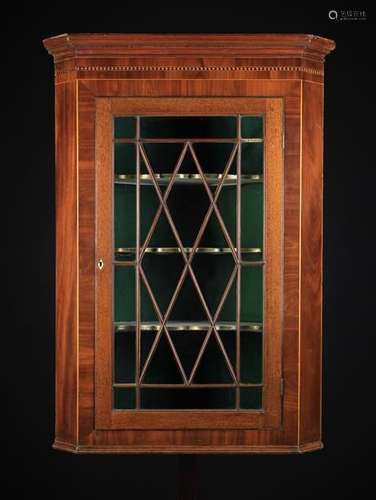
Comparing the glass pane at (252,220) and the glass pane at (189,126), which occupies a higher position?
the glass pane at (189,126)

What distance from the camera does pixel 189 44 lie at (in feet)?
14.1

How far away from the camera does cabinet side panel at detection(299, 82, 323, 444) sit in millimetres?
4359

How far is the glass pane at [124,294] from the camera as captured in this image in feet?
14.4

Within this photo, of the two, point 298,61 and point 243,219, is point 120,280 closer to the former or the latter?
point 243,219

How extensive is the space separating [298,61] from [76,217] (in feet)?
3.26

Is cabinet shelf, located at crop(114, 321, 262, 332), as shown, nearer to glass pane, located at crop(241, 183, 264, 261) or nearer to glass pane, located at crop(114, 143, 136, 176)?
glass pane, located at crop(241, 183, 264, 261)

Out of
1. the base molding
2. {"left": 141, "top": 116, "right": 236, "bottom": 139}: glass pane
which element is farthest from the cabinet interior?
the base molding

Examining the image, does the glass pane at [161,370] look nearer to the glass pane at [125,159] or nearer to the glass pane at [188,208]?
the glass pane at [188,208]

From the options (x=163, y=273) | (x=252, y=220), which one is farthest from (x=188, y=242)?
(x=252, y=220)

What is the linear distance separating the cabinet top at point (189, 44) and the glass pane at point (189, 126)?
0.76ft

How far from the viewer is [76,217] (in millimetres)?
4340

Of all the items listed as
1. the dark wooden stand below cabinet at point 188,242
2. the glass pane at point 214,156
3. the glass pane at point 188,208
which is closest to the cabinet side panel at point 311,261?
the dark wooden stand below cabinet at point 188,242

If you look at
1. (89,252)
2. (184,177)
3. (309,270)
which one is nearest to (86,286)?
(89,252)

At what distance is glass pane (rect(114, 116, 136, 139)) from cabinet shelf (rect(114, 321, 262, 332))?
0.69 meters
